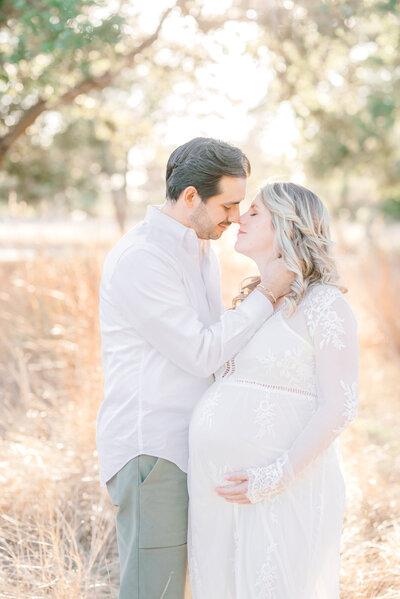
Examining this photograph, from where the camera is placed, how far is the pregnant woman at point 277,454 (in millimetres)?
2375

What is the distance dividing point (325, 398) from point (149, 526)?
32.7 inches

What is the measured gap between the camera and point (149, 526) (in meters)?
2.41

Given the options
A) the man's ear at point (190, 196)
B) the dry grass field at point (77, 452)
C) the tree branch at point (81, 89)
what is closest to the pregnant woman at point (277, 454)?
the man's ear at point (190, 196)

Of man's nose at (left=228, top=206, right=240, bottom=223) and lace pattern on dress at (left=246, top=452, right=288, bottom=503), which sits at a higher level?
man's nose at (left=228, top=206, right=240, bottom=223)

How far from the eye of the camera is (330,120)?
939 centimetres

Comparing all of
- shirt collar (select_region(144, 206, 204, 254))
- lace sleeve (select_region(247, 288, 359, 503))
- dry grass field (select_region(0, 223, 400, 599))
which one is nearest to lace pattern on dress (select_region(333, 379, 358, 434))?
lace sleeve (select_region(247, 288, 359, 503))

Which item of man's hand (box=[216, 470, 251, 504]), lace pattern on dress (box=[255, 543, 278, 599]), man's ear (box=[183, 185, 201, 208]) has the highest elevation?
man's ear (box=[183, 185, 201, 208])

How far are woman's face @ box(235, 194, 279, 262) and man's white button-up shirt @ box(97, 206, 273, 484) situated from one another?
0.29 meters

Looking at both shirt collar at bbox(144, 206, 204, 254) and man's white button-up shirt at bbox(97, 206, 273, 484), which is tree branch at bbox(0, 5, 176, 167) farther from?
man's white button-up shirt at bbox(97, 206, 273, 484)

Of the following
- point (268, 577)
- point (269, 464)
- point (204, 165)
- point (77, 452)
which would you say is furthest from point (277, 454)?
point (77, 452)

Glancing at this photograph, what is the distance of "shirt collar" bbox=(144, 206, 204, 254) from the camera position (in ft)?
8.48

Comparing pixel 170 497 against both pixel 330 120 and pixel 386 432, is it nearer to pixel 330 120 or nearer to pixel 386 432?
pixel 386 432

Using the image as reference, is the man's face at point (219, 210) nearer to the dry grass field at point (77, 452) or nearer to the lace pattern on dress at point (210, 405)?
the lace pattern on dress at point (210, 405)

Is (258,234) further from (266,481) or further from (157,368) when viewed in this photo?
(266,481)
